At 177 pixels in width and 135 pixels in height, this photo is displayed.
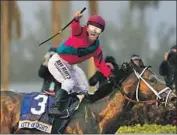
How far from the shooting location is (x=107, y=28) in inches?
579

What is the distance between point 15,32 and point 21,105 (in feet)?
24.1

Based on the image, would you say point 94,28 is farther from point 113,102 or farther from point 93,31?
point 113,102

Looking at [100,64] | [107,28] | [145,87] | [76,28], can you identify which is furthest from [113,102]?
[107,28]

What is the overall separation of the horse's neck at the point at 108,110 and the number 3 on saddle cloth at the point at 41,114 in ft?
0.82

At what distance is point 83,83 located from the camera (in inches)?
312

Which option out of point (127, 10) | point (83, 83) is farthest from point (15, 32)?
point (83, 83)

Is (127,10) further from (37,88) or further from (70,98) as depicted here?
(70,98)

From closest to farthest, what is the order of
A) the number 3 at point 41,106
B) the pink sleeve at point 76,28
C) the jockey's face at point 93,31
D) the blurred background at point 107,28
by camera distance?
the pink sleeve at point 76,28 < the jockey's face at point 93,31 < the number 3 at point 41,106 < the blurred background at point 107,28

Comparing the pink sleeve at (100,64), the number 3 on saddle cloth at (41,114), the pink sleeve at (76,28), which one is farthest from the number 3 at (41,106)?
the pink sleeve at (76,28)

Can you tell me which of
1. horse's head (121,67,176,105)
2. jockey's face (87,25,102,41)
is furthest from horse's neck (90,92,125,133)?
jockey's face (87,25,102,41)

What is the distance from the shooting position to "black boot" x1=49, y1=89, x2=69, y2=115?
294 inches

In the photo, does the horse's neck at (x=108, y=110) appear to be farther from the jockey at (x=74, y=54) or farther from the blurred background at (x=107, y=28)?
the blurred background at (x=107, y=28)

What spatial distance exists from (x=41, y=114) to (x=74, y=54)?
80 cm

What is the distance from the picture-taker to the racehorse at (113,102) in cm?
737
